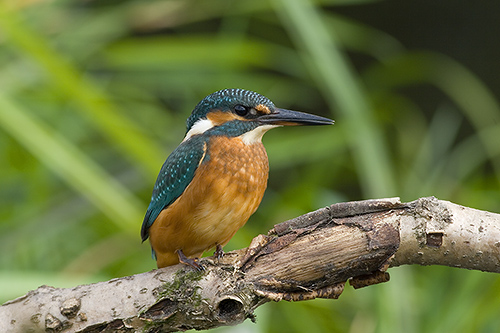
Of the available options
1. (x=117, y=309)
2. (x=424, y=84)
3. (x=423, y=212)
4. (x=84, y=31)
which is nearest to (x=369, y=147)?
(x=423, y=212)

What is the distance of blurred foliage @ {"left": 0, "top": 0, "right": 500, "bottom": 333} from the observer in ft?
8.31

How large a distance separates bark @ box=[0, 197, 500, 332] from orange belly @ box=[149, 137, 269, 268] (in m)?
0.27

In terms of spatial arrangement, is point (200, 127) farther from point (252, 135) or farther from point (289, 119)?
point (289, 119)

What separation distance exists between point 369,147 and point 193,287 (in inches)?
60.2

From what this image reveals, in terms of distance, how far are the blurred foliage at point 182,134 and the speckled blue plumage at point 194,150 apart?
478 mm

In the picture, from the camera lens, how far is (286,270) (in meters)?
1.43

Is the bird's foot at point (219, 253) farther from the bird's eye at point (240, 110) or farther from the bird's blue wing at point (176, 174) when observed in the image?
the bird's eye at point (240, 110)

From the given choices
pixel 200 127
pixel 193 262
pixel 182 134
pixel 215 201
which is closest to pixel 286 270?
pixel 193 262

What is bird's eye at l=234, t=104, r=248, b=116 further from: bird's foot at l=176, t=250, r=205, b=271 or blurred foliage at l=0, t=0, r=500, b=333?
blurred foliage at l=0, t=0, r=500, b=333

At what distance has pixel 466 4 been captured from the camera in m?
4.59

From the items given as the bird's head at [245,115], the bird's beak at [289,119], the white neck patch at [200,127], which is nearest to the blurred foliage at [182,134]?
the white neck patch at [200,127]

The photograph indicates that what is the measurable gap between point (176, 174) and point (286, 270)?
0.63 m

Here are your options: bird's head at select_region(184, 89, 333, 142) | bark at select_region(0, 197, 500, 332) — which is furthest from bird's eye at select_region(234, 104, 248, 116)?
bark at select_region(0, 197, 500, 332)

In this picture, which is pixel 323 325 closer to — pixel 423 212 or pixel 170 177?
pixel 170 177
